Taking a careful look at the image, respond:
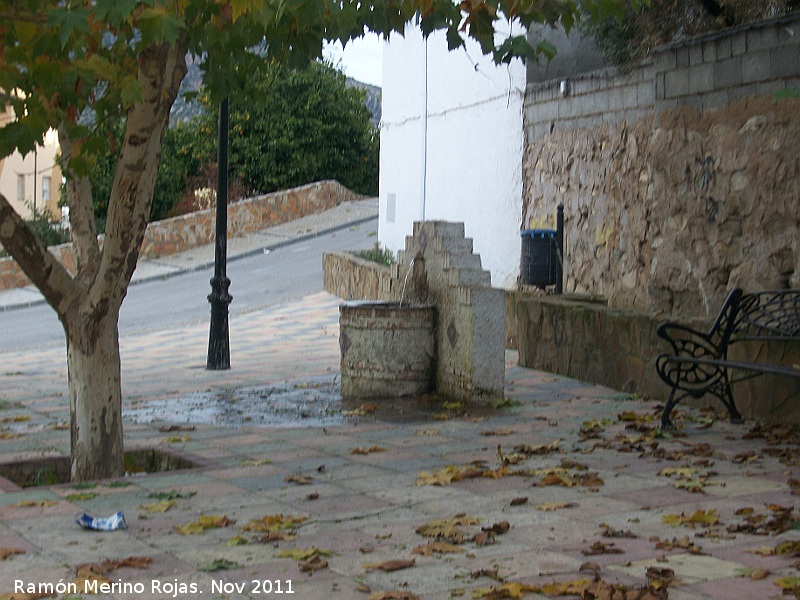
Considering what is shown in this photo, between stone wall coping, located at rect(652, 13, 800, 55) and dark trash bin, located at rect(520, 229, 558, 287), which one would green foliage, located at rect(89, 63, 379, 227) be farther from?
stone wall coping, located at rect(652, 13, 800, 55)

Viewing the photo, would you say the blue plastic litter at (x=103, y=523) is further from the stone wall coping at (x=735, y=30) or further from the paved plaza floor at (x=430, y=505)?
the stone wall coping at (x=735, y=30)

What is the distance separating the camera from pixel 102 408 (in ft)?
21.4

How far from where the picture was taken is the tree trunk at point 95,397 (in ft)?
21.2

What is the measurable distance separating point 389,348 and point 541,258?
4.58 m

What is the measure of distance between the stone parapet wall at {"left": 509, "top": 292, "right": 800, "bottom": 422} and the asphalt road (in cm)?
839

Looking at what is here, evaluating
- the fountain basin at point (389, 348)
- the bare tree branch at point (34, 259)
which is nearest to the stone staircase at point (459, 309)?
the fountain basin at point (389, 348)

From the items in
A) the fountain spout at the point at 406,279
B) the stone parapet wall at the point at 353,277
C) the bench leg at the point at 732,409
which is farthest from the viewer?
the stone parapet wall at the point at 353,277

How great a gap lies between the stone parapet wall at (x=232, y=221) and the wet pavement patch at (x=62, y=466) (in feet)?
58.7

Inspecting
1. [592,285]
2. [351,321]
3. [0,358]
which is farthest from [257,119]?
[351,321]

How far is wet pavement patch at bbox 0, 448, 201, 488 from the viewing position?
22.7 ft

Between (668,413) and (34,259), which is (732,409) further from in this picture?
(34,259)

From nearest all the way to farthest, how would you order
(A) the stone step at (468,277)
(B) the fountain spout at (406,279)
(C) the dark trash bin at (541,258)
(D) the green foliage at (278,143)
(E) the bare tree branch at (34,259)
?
(E) the bare tree branch at (34,259), (A) the stone step at (468,277), (B) the fountain spout at (406,279), (C) the dark trash bin at (541,258), (D) the green foliage at (278,143)

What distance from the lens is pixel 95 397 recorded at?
6.51 m

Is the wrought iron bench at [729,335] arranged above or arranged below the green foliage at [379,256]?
below
